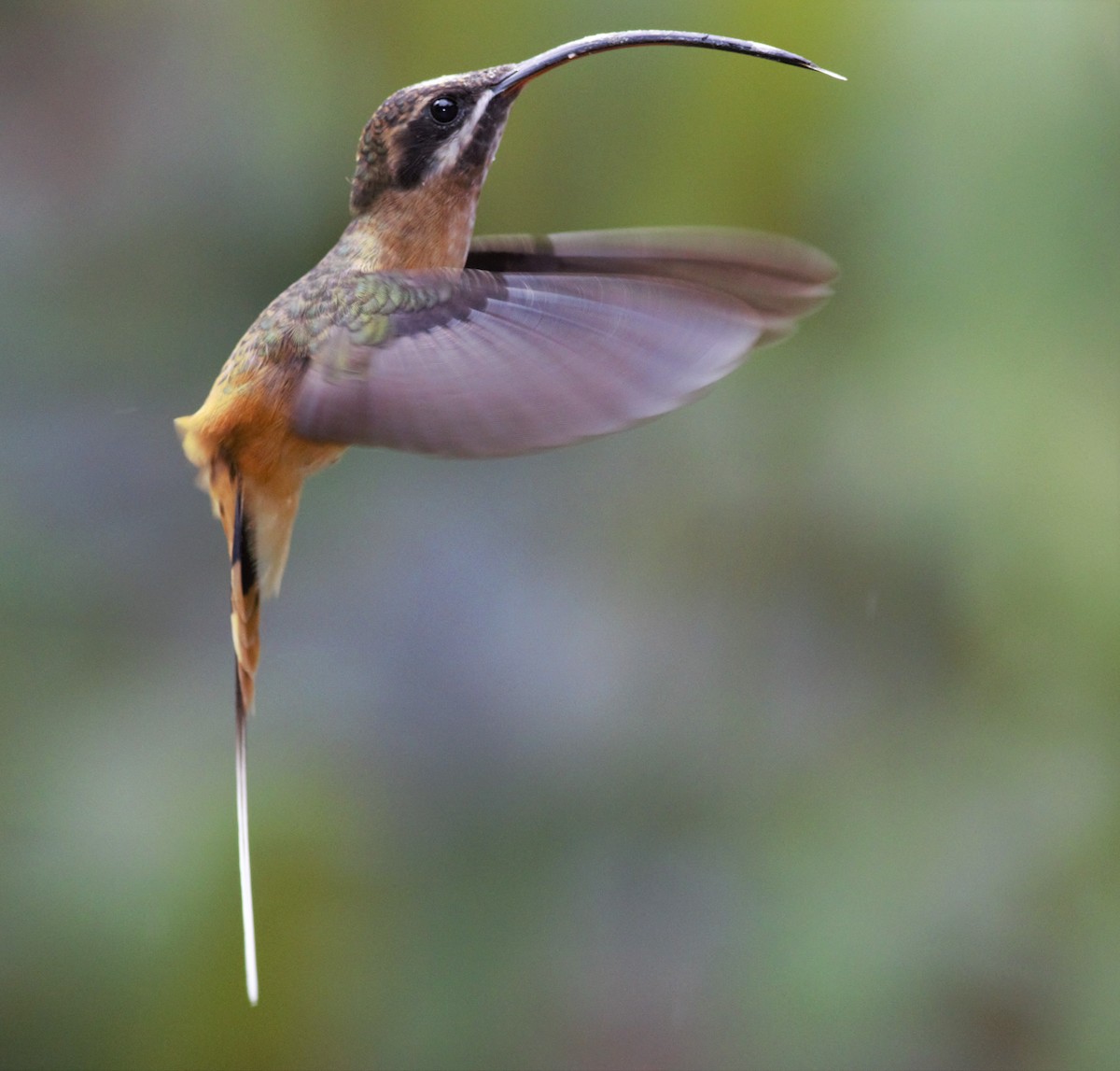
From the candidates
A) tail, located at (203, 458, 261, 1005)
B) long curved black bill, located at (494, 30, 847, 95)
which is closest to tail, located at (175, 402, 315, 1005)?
tail, located at (203, 458, 261, 1005)

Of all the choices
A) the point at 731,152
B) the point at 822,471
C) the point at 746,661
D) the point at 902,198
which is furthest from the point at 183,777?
the point at 902,198

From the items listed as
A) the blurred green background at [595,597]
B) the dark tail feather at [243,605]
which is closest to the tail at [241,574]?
the dark tail feather at [243,605]

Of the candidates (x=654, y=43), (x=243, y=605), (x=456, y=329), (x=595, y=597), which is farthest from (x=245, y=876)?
(x=595, y=597)

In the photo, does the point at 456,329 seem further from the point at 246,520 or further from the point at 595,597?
the point at 595,597

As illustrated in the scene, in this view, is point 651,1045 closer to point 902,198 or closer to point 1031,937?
point 1031,937

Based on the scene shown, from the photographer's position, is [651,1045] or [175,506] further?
[651,1045]

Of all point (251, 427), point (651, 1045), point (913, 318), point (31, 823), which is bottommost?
point (651, 1045)
